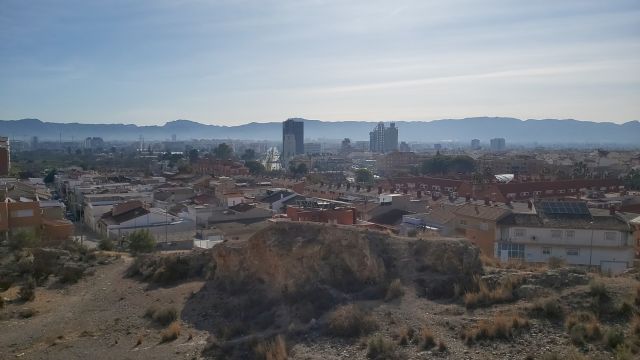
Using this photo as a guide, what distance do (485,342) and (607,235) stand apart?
1923cm

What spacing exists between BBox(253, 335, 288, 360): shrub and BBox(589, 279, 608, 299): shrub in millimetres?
8534

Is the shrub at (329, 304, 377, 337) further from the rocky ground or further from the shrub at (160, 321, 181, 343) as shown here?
the shrub at (160, 321, 181, 343)

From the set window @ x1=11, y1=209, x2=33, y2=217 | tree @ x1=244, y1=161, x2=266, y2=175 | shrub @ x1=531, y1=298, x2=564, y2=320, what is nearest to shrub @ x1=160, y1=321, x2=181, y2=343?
shrub @ x1=531, y1=298, x2=564, y2=320

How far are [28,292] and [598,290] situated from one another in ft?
67.6

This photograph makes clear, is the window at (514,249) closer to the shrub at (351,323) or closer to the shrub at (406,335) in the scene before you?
the shrub at (351,323)

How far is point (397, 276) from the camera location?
19.4 metres

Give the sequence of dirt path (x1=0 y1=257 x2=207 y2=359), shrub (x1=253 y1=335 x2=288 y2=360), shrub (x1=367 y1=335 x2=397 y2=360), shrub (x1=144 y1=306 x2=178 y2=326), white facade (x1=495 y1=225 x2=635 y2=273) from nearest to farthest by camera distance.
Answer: shrub (x1=367 y1=335 x2=397 y2=360) → shrub (x1=253 y1=335 x2=288 y2=360) → dirt path (x1=0 y1=257 x2=207 y2=359) → shrub (x1=144 y1=306 x2=178 y2=326) → white facade (x1=495 y1=225 x2=635 y2=273)

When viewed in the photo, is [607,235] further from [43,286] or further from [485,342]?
[43,286]

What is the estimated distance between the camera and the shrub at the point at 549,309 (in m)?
15.4

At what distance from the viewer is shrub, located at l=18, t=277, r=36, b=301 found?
2314cm

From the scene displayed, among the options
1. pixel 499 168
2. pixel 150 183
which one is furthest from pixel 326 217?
pixel 499 168

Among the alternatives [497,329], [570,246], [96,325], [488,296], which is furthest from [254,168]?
[497,329]

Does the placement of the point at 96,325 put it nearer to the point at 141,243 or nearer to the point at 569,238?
the point at 141,243

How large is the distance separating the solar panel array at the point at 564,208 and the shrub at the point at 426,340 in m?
20.8
